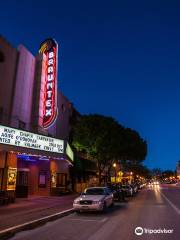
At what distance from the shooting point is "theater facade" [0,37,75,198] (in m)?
24.6

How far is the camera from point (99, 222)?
14602mm

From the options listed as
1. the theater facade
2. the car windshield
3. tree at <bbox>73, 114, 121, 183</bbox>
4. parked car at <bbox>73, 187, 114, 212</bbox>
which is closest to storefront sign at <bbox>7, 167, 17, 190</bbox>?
the theater facade

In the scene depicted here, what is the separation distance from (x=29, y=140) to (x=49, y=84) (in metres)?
7.70

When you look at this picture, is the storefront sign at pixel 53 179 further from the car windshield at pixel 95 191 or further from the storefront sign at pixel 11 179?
the car windshield at pixel 95 191

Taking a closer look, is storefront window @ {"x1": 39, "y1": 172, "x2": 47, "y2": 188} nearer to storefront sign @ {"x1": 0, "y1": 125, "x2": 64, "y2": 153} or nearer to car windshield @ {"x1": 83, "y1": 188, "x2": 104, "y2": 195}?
storefront sign @ {"x1": 0, "y1": 125, "x2": 64, "y2": 153}

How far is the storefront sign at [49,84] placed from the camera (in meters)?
29.7

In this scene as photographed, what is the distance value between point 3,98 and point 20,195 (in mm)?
9200

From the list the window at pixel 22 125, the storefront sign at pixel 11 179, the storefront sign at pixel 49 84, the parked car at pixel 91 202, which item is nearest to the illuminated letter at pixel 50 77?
the storefront sign at pixel 49 84

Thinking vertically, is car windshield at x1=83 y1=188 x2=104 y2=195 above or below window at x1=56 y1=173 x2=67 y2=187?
below

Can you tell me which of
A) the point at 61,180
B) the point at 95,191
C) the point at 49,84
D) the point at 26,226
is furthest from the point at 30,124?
the point at 26,226

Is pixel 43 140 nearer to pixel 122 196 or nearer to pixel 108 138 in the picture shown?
pixel 122 196

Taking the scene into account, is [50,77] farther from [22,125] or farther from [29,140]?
[29,140]

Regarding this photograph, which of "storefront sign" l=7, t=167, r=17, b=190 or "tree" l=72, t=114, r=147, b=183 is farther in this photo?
"tree" l=72, t=114, r=147, b=183

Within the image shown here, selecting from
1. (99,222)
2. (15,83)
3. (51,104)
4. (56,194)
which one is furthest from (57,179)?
(99,222)
